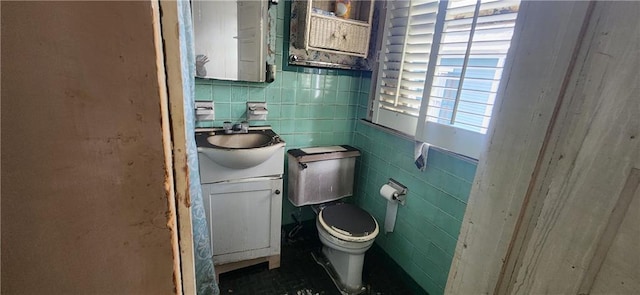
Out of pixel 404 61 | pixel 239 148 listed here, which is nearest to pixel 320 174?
pixel 239 148

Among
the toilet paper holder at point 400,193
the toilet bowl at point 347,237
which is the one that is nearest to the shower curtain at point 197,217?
the toilet bowl at point 347,237

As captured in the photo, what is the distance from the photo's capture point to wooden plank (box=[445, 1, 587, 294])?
450mm

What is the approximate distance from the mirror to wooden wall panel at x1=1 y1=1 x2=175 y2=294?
51.5 inches

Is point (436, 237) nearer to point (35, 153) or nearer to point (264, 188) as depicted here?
point (264, 188)

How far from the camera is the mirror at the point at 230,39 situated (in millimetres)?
1511

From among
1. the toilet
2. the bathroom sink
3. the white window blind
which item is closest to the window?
the white window blind

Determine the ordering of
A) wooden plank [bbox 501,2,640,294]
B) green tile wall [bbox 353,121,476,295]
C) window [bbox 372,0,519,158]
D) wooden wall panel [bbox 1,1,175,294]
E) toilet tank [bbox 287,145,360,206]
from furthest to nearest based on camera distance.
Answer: toilet tank [bbox 287,145,360,206] → green tile wall [bbox 353,121,476,295] → window [bbox 372,0,519,158] → wooden plank [bbox 501,2,640,294] → wooden wall panel [bbox 1,1,175,294]

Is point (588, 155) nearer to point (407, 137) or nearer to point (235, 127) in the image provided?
point (407, 137)

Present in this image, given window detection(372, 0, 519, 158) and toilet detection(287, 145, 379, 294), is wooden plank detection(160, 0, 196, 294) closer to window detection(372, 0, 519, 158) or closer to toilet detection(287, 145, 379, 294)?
window detection(372, 0, 519, 158)

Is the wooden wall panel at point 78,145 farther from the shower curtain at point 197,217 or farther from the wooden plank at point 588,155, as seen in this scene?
the wooden plank at point 588,155

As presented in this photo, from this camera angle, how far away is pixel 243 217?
1.55m

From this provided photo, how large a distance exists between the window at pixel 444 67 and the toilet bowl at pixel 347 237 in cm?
58

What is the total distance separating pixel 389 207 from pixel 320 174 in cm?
49

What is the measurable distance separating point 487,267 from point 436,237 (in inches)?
34.9
